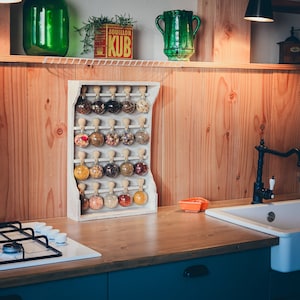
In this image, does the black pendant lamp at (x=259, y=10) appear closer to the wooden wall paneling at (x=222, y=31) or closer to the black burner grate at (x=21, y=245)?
the wooden wall paneling at (x=222, y=31)

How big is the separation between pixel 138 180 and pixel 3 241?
80cm

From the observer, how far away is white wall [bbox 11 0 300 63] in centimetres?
276

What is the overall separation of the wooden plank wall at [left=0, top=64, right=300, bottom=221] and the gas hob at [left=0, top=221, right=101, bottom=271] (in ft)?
0.70

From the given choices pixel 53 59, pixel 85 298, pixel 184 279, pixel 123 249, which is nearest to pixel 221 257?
pixel 184 279

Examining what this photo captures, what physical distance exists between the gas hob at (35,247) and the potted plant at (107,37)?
0.77 metres

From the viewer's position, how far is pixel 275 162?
3.34m

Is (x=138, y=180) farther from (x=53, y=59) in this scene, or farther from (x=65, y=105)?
(x=53, y=59)

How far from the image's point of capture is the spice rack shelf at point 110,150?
8.77 ft

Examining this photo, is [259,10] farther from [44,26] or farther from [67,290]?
[67,290]

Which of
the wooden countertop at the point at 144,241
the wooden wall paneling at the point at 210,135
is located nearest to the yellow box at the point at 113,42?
the wooden wall paneling at the point at 210,135

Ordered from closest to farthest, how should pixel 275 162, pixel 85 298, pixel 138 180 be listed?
pixel 85 298 < pixel 138 180 < pixel 275 162

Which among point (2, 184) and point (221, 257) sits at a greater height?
point (2, 184)

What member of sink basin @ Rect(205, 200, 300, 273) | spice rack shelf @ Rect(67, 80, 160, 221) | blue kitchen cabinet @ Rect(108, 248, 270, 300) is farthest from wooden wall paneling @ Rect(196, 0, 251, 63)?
blue kitchen cabinet @ Rect(108, 248, 270, 300)

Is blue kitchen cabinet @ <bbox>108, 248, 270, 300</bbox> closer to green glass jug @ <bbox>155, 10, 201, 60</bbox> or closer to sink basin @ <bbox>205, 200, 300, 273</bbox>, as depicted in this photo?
sink basin @ <bbox>205, 200, 300, 273</bbox>
